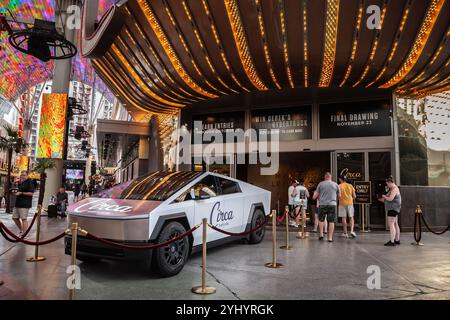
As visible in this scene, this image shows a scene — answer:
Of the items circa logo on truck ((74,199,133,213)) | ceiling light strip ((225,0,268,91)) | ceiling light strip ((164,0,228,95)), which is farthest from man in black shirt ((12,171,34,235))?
ceiling light strip ((225,0,268,91))

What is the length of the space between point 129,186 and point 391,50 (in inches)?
295

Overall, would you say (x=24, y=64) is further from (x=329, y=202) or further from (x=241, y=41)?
(x=329, y=202)

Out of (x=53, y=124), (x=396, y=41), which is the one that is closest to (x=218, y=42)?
(x=396, y=41)

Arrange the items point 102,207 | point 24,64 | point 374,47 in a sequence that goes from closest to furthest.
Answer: point 102,207 → point 374,47 → point 24,64

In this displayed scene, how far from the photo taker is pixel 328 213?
9.07 m

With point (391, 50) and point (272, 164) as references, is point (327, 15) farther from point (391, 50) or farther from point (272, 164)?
point (272, 164)

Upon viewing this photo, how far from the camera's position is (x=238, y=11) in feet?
26.2

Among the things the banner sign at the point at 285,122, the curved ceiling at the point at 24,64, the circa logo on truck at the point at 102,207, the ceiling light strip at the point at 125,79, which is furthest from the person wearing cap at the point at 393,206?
the curved ceiling at the point at 24,64

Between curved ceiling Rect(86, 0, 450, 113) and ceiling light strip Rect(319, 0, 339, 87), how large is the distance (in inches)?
1.0

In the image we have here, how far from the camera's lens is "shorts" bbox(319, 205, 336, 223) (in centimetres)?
902

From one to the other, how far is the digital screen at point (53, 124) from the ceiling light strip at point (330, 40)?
13583mm

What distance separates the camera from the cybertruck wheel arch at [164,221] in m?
5.16

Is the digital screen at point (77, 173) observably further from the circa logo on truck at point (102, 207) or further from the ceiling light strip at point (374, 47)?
the circa logo on truck at point (102, 207)

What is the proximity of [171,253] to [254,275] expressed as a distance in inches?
56.0
